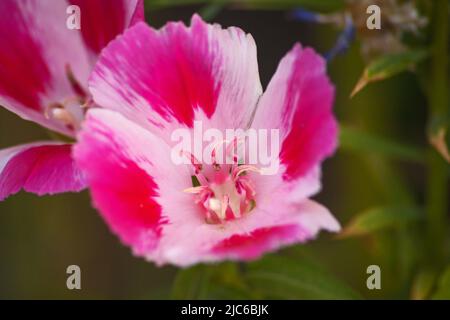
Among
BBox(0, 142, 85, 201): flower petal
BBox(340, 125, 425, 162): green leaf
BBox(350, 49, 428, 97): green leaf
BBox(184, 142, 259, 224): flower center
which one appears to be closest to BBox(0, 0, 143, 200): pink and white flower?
BBox(0, 142, 85, 201): flower petal

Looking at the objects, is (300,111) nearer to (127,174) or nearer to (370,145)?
(127,174)

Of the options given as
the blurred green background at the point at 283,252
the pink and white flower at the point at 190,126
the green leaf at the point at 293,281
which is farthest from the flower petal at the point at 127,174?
the blurred green background at the point at 283,252

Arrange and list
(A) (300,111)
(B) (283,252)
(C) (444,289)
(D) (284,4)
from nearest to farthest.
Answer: (A) (300,111), (C) (444,289), (D) (284,4), (B) (283,252)

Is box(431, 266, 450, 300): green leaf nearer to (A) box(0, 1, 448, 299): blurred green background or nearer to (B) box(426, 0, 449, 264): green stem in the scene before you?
(B) box(426, 0, 449, 264): green stem

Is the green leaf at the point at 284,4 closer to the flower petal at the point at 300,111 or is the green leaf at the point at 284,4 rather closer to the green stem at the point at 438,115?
the green stem at the point at 438,115

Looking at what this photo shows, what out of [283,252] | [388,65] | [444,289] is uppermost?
[388,65]

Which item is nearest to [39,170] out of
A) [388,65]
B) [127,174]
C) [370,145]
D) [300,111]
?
[127,174]
